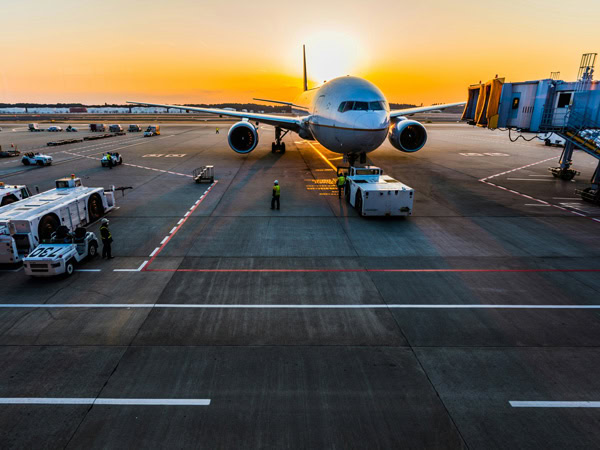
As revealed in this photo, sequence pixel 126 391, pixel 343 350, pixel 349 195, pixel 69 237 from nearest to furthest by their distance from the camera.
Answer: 1. pixel 126 391
2. pixel 343 350
3. pixel 69 237
4. pixel 349 195

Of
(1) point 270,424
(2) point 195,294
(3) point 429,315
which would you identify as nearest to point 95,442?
(1) point 270,424

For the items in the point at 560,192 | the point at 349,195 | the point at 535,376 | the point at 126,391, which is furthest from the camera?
the point at 560,192

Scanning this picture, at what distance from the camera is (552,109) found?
26.3m

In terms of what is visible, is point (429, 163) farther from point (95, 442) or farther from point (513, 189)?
point (95, 442)

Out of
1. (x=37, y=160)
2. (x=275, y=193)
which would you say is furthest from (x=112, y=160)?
(x=275, y=193)

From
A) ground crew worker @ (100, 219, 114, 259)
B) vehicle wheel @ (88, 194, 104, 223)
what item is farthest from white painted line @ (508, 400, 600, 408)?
vehicle wheel @ (88, 194, 104, 223)

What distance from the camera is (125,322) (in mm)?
10281

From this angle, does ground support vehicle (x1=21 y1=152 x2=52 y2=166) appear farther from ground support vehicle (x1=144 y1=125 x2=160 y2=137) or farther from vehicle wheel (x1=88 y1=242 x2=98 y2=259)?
ground support vehicle (x1=144 y1=125 x2=160 y2=137)

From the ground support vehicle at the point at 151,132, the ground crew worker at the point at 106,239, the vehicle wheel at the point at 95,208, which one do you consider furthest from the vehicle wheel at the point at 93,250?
the ground support vehicle at the point at 151,132

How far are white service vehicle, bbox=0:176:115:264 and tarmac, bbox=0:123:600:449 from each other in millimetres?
1152

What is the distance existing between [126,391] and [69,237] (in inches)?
346

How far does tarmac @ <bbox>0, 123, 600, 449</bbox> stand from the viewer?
6.89 metres

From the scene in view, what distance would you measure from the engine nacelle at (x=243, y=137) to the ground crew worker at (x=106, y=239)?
22.1 metres

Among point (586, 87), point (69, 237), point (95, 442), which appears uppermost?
point (586, 87)
